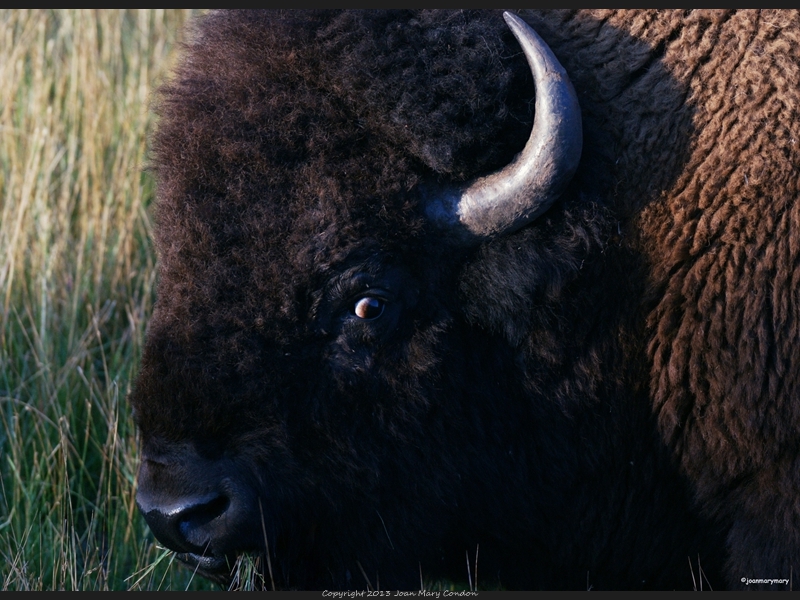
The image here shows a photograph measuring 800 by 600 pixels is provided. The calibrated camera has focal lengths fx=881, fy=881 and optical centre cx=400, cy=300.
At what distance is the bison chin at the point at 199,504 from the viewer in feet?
9.43

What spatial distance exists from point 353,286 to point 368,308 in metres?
0.09

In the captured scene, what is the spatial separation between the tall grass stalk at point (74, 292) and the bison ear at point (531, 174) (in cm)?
193

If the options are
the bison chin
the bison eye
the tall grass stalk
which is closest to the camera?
the bison chin

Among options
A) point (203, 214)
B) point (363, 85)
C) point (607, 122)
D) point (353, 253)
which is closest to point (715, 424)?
point (607, 122)

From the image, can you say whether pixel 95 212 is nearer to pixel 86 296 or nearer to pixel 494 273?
pixel 86 296

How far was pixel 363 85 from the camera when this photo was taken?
3.06m

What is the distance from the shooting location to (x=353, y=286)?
9.78 feet

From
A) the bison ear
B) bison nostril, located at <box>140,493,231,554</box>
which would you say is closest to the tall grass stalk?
bison nostril, located at <box>140,493,231,554</box>

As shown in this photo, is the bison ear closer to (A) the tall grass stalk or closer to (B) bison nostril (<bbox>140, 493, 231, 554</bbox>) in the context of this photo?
(B) bison nostril (<bbox>140, 493, 231, 554</bbox>)

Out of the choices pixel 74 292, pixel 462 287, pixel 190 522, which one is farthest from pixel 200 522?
pixel 74 292

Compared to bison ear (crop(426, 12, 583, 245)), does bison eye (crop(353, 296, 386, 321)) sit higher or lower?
lower

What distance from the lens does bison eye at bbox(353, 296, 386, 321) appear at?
299 cm

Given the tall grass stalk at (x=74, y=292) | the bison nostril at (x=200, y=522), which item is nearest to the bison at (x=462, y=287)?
the bison nostril at (x=200, y=522)

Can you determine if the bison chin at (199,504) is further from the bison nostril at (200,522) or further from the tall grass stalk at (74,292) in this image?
the tall grass stalk at (74,292)
